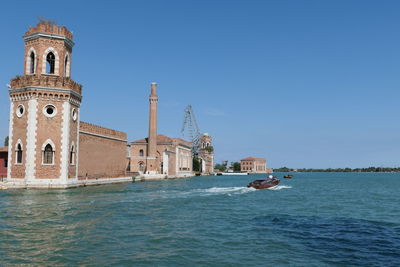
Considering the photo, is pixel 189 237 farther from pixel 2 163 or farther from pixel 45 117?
pixel 2 163

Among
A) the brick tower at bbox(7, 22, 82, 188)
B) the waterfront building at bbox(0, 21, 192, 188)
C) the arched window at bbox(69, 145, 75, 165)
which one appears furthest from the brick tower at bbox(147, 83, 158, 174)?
the brick tower at bbox(7, 22, 82, 188)

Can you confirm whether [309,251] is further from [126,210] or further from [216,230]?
[126,210]

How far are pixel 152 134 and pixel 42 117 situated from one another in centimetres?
4701

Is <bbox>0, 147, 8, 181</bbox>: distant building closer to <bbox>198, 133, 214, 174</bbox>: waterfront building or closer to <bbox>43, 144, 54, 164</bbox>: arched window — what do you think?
<bbox>43, 144, 54, 164</bbox>: arched window

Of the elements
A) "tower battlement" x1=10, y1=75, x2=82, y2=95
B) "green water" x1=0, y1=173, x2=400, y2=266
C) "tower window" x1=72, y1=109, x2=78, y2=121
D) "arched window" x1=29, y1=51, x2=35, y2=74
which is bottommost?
Answer: "green water" x1=0, y1=173, x2=400, y2=266

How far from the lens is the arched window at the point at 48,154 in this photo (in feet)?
107

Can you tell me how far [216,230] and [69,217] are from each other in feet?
21.7

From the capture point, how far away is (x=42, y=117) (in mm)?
32781

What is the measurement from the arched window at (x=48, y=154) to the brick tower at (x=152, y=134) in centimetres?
4324

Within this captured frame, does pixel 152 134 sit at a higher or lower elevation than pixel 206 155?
higher

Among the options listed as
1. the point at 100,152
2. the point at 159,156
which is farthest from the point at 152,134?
the point at 100,152

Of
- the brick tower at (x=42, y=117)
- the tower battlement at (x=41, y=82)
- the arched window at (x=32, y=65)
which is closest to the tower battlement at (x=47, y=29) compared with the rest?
the brick tower at (x=42, y=117)

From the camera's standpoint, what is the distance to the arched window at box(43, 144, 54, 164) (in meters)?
32.7

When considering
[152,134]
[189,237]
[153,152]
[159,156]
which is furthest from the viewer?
[159,156]
